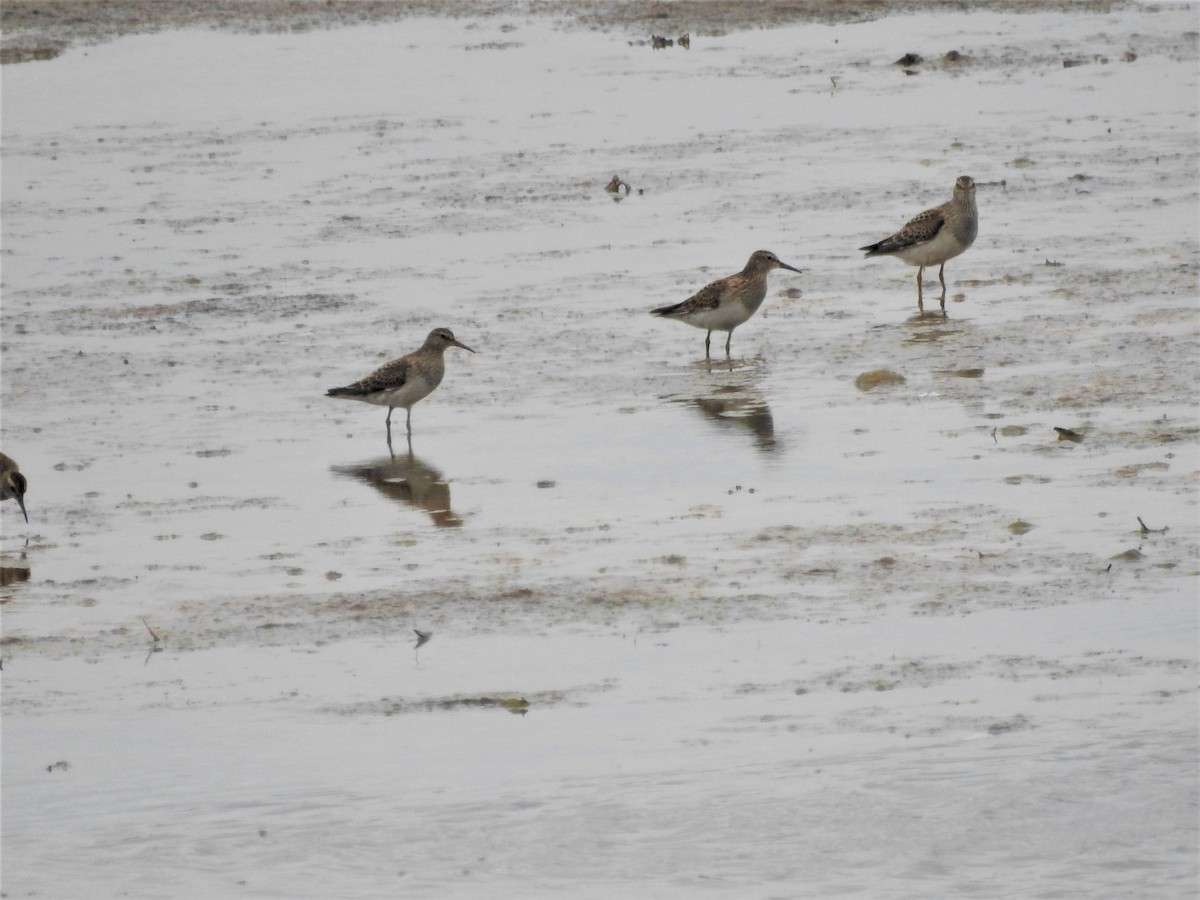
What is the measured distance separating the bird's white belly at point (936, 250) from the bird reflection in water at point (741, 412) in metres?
3.40

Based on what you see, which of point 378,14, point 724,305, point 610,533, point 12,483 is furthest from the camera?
point 378,14

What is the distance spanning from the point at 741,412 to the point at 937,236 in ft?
14.1

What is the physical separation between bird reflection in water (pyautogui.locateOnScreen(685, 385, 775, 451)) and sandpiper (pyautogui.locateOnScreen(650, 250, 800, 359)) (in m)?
1.30

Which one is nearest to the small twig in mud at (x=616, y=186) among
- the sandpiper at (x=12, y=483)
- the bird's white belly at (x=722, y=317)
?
the bird's white belly at (x=722, y=317)

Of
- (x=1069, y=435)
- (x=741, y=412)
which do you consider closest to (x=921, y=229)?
(x=741, y=412)

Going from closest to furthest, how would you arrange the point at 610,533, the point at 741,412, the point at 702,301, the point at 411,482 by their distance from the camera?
the point at 610,533, the point at 411,482, the point at 741,412, the point at 702,301

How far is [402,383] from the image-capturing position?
568 inches

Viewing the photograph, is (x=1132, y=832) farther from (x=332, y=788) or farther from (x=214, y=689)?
(x=214, y=689)

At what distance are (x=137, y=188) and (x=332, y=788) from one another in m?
18.7

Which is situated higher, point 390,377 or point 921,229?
point 921,229

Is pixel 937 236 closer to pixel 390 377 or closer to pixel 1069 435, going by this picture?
pixel 1069 435

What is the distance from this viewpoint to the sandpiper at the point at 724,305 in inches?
648

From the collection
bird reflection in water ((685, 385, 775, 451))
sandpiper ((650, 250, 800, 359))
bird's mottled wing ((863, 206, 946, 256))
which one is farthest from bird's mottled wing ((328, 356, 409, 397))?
bird's mottled wing ((863, 206, 946, 256))

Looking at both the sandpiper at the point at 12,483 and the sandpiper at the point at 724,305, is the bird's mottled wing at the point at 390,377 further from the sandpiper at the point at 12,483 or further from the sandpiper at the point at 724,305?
the sandpiper at the point at 724,305
